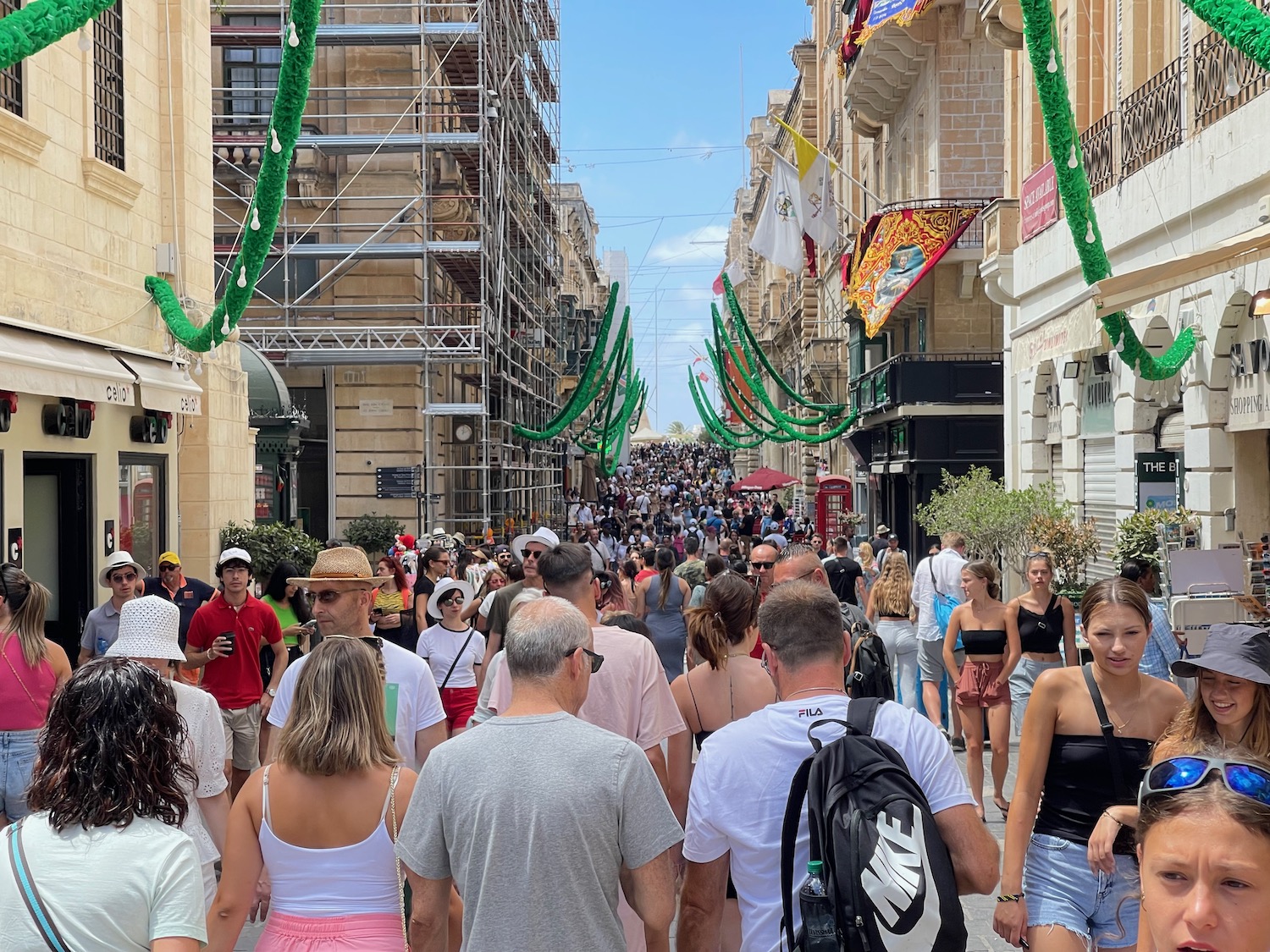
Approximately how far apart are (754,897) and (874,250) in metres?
24.3

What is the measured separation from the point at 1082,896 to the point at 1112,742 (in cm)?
48

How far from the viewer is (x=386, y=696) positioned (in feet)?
16.9

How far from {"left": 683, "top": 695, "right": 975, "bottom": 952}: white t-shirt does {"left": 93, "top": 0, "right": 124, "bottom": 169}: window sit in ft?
40.5

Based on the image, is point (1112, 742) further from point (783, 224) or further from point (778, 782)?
point (783, 224)

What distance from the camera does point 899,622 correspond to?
1109 centimetres

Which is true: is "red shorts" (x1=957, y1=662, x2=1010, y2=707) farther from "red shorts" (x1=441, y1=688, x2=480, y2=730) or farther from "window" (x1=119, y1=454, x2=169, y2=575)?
"window" (x1=119, y1=454, x2=169, y2=575)

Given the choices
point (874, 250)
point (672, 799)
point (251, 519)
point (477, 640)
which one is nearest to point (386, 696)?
point (672, 799)

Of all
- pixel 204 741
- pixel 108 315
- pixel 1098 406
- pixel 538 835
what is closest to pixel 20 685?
pixel 204 741

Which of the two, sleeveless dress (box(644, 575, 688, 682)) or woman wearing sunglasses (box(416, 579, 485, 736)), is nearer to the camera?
woman wearing sunglasses (box(416, 579, 485, 736))

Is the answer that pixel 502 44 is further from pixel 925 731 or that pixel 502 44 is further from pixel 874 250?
pixel 925 731

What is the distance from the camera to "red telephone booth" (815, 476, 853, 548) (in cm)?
3450

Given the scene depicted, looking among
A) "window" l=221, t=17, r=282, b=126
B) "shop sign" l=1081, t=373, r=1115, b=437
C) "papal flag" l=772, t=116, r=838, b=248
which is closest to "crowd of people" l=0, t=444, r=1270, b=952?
"shop sign" l=1081, t=373, r=1115, b=437

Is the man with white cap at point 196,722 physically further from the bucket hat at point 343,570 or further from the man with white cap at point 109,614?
the man with white cap at point 109,614

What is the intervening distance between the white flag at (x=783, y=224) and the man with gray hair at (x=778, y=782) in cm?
2644
